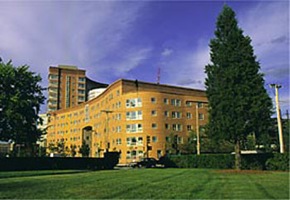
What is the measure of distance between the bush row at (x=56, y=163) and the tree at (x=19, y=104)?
3.53 meters

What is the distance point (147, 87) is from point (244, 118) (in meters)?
68.5

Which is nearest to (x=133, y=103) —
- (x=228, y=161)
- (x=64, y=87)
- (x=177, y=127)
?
(x=177, y=127)

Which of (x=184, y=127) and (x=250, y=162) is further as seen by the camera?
(x=184, y=127)

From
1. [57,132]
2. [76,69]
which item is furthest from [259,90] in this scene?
[76,69]

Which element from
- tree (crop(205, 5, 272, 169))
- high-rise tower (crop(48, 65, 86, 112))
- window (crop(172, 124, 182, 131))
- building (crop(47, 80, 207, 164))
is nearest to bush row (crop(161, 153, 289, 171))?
tree (crop(205, 5, 272, 169))

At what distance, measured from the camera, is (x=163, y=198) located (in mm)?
11336

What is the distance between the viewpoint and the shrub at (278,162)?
3041 centimetres

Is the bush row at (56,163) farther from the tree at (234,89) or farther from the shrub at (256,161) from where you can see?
the tree at (234,89)

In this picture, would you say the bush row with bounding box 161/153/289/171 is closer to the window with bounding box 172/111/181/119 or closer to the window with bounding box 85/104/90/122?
the window with bounding box 172/111/181/119

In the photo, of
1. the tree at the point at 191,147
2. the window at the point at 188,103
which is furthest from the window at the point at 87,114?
the tree at the point at 191,147

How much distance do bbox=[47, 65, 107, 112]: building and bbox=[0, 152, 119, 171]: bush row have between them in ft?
361

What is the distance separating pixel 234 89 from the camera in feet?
93.5

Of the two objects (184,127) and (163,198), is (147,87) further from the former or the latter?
(163,198)

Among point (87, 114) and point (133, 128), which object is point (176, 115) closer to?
point (133, 128)
